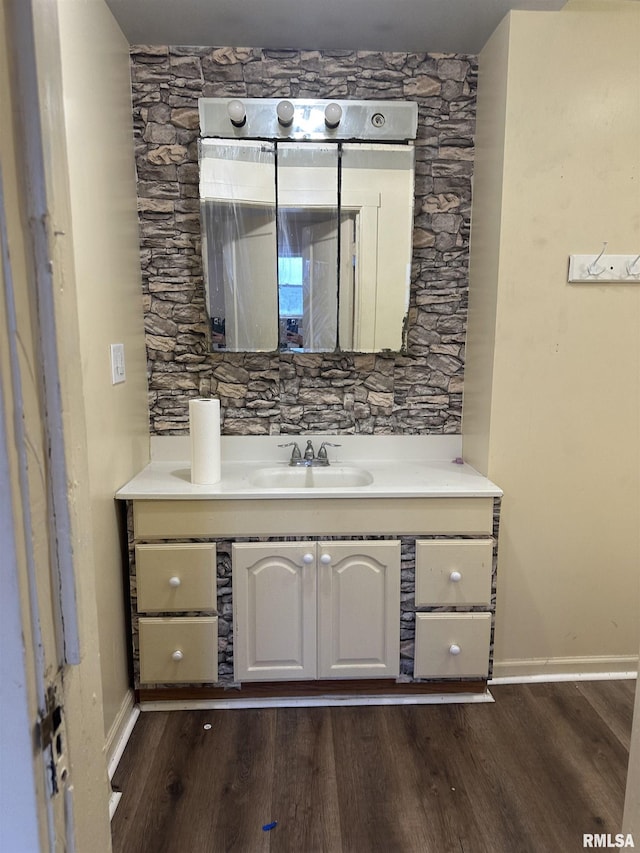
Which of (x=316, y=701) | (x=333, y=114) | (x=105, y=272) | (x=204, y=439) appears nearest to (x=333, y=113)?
(x=333, y=114)

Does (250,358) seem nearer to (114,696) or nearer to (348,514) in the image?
(348,514)

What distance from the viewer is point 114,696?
1665 mm

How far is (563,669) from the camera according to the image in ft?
6.66

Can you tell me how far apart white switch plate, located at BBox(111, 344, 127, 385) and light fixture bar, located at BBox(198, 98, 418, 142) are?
0.87 meters

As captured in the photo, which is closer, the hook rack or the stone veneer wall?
the hook rack

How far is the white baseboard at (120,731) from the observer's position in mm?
1589

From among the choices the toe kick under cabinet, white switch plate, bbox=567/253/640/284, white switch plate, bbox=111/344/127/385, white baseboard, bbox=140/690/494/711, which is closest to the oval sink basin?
the toe kick under cabinet

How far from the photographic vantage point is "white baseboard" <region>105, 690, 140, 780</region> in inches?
62.6

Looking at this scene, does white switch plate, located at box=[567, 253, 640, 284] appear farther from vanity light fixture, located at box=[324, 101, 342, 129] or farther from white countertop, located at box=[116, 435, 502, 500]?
vanity light fixture, located at box=[324, 101, 342, 129]

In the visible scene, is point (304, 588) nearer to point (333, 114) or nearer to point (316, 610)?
point (316, 610)

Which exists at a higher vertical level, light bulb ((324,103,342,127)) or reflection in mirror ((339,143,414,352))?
light bulb ((324,103,342,127))

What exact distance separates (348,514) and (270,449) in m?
0.53

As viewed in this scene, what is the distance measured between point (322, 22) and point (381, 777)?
2.43 m

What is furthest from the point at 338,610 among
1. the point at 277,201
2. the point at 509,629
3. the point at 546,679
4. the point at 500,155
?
the point at 500,155
